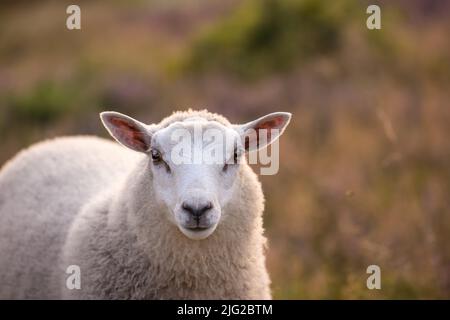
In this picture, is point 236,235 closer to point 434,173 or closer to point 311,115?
point 434,173

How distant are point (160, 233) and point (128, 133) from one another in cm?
64

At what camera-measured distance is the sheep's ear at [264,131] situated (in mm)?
4273

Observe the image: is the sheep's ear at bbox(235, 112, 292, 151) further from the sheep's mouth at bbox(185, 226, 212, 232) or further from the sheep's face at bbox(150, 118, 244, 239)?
the sheep's mouth at bbox(185, 226, 212, 232)

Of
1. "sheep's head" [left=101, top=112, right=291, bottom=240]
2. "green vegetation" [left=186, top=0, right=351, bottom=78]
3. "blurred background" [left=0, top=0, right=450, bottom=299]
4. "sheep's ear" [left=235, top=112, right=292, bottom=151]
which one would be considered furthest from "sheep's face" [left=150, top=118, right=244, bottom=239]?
"green vegetation" [left=186, top=0, right=351, bottom=78]

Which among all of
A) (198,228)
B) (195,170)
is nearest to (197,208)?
(198,228)

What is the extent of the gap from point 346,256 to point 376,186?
174 centimetres

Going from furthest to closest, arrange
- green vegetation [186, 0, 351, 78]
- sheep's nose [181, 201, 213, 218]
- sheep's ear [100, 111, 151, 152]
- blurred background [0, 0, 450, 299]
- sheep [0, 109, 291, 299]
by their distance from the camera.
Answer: green vegetation [186, 0, 351, 78] < blurred background [0, 0, 450, 299] < sheep's ear [100, 111, 151, 152] < sheep [0, 109, 291, 299] < sheep's nose [181, 201, 213, 218]

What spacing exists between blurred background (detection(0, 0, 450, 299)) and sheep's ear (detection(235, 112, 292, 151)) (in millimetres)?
755

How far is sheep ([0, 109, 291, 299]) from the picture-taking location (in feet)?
12.8

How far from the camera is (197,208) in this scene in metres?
3.57

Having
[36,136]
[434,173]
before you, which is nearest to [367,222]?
[434,173]

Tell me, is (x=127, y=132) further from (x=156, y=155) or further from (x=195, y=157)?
(x=195, y=157)

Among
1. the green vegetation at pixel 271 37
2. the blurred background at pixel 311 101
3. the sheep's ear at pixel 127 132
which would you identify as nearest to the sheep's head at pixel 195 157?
the sheep's ear at pixel 127 132
